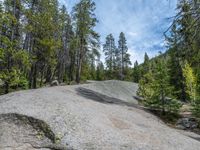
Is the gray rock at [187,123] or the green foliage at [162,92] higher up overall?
the green foliage at [162,92]

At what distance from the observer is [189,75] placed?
25531mm

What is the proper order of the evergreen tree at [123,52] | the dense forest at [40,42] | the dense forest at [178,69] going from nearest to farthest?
the dense forest at [178,69], the dense forest at [40,42], the evergreen tree at [123,52]

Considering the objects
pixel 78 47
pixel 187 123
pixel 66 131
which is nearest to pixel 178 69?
pixel 78 47

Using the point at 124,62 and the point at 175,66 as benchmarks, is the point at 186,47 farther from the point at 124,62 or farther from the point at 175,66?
the point at 124,62

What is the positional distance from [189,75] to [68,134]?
64.2 ft

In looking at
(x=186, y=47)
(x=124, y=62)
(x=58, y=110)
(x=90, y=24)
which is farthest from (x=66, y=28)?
(x=186, y=47)

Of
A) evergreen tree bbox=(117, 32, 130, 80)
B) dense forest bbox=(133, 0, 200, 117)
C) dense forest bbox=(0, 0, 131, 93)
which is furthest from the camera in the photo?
evergreen tree bbox=(117, 32, 130, 80)

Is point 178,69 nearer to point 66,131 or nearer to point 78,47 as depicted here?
point 78,47

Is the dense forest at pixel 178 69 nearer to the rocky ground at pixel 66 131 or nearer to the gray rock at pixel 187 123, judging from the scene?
the gray rock at pixel 187 123

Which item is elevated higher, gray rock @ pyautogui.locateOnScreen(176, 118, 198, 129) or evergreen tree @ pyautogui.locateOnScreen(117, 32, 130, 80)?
evergreen tree @ pyautogui.locateOnScreen(117, 32, 130, 80)

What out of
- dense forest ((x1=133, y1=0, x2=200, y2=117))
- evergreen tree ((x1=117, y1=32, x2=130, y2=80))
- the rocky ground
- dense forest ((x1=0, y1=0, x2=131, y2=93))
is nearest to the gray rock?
dense forest ((x1=133, y1=0, x2=200, y2=117))

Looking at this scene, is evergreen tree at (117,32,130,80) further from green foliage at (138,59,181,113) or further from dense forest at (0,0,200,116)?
green foliage at (138,59,181,113)

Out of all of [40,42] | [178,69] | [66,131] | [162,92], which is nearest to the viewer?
[66,131]

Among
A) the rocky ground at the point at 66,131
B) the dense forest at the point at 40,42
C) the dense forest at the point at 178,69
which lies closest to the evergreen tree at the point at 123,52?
the dense forest at the point at 40,42
